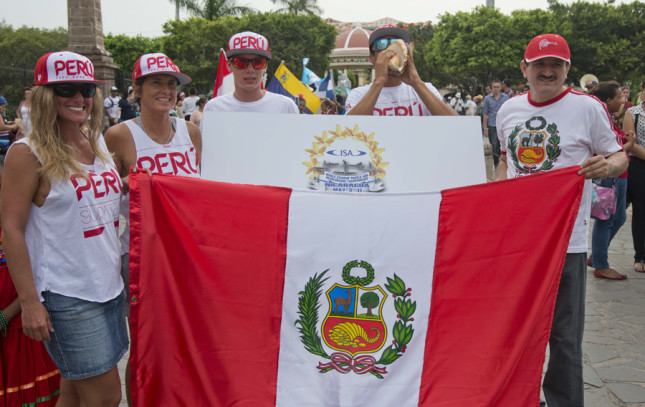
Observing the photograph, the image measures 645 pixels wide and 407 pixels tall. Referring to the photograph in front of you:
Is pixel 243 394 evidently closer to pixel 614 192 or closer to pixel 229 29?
pixel 614 192

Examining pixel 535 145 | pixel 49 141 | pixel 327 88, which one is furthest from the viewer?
pixel 327 88

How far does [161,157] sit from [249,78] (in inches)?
41.6

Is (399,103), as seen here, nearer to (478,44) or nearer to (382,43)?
(382,43)

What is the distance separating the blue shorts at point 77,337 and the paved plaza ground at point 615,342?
4.24ft

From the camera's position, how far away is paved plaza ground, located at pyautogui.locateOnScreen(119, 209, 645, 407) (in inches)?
152

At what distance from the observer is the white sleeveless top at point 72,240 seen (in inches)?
97.8

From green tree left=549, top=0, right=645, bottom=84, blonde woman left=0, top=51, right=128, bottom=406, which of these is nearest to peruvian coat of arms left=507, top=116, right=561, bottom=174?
blonde woman left=0, top=51, right=128, bottom=406

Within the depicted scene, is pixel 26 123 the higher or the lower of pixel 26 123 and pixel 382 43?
the lower

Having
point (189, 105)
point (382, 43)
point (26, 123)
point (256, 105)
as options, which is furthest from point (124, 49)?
point (382, 43)

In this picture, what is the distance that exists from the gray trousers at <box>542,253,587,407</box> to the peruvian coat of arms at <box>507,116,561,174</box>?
1.76ft

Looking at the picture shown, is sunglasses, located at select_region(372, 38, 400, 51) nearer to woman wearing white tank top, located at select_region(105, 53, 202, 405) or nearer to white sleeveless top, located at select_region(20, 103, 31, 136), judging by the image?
woman wearing white tank top, located at select_region(105, 53, 202, 405)

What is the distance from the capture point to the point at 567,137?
10.3 feet

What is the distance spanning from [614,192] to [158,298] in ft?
17.4

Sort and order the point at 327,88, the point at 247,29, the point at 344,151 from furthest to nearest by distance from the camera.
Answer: the point at 247,29 < the point at 327,88 < the point at 344,151
